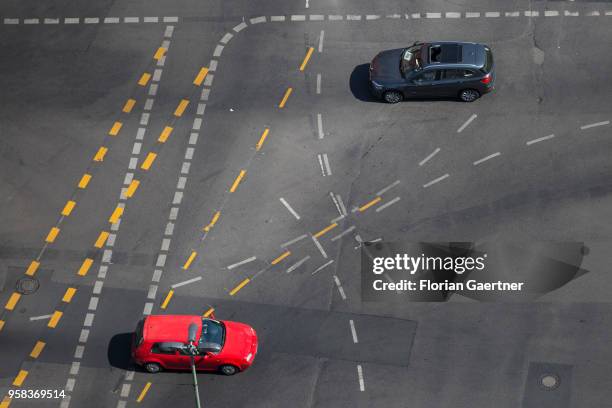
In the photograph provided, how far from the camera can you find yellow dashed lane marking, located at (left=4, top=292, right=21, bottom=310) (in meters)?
42.0

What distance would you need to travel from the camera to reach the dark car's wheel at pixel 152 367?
39.6m

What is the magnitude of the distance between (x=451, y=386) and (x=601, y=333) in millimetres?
6189

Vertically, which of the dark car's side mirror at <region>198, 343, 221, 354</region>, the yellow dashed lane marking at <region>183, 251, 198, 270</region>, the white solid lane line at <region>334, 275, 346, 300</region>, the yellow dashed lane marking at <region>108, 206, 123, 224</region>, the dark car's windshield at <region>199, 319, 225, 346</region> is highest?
the yellow dashed lane marking at <region>108, 206, 123, 224</region>

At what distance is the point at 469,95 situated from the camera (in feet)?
152

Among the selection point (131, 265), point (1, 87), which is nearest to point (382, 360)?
point (131, 265)

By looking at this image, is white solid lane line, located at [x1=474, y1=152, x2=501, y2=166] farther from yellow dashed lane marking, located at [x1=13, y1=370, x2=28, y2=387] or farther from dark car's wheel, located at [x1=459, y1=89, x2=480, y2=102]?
yellow dashed lane marking, located at [x1=13, y1=370, x2=28, y2=387]

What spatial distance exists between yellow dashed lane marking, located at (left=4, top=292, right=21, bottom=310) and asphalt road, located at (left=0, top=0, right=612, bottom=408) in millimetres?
114

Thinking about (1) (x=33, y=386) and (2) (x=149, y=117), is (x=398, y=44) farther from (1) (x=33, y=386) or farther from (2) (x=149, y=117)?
(1) (x=33, y=386)

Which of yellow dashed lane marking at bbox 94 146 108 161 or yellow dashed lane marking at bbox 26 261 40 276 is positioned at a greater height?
yellow dashed lane marking at bbox 94 146 108 161

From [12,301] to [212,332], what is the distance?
28.4 feet

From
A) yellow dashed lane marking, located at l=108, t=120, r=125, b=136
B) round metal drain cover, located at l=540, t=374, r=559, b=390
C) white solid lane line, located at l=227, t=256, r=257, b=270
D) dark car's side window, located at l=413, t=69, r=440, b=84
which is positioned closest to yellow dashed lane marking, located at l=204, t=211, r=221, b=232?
white solid lane line, located at l=227, t=256, r=257, b=270

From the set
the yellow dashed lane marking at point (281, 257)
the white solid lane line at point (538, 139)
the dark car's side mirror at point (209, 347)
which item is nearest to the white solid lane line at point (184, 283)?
the yellow dashed lane marking at point (281, 257)

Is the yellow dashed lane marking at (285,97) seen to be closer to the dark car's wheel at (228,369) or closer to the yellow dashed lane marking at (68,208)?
the yellow dashed lane marking at (68,208)

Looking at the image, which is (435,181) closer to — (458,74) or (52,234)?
(458,74)
